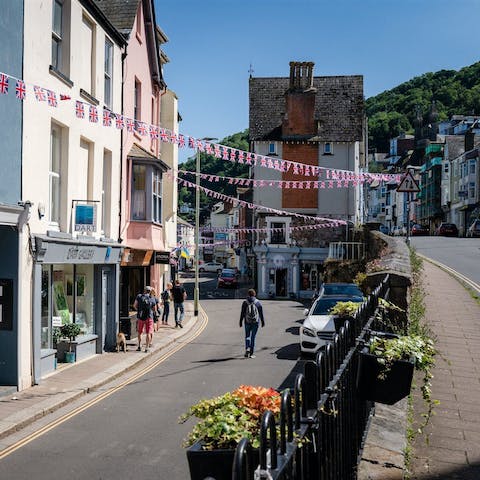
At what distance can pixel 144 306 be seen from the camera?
1862cm

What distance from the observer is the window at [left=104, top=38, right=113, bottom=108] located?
63.3 feet

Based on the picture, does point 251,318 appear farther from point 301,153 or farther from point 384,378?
point 301,153

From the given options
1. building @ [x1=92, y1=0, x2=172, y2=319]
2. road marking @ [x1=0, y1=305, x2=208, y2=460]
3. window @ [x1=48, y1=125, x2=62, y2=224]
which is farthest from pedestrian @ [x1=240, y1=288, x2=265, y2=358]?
window @ [x1=48, y1=125, x2=62, y2=224]

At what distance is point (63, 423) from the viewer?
10.5 metres

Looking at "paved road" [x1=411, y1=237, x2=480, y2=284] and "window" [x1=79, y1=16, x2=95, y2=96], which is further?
"paved road" [x1=411, y1=237, x2=480, y2=284]

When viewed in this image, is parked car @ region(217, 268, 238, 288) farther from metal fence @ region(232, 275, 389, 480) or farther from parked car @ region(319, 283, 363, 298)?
metal fence @ region(232, 275, 389, 480)

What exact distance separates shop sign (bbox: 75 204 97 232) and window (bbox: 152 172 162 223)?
550 centimetres

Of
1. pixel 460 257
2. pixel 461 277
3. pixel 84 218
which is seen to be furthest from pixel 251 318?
pixel 460 257

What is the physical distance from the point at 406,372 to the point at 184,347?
51.4ft

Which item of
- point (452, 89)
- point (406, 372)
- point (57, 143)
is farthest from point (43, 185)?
point (452, 89)

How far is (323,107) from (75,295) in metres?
37.0

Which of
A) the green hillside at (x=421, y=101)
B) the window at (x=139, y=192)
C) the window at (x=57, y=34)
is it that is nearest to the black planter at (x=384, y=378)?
the window at (x=57, y=34)

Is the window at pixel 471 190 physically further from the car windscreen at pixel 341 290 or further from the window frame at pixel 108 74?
the window frame at pixel 108 74

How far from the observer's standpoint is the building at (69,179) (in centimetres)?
1370
